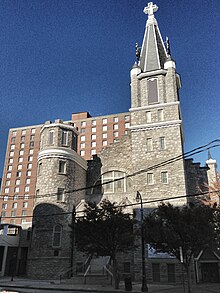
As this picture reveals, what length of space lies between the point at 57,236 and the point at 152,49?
2522 cm

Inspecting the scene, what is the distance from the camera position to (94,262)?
29.7m

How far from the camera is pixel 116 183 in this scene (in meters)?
33.5

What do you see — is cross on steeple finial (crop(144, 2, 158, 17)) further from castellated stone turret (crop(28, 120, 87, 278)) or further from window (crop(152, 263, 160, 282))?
window (crop(152, 263, 160, 282))

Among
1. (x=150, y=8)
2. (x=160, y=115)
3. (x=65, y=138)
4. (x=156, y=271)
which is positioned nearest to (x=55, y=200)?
(x=65, y=138)

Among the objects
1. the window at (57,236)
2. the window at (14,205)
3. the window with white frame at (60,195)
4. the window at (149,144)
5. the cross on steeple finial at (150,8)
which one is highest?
the cross on steeple finial at (150,8)

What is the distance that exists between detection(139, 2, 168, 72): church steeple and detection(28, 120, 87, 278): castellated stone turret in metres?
12.3

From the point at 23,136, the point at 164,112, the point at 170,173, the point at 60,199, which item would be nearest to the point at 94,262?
the point at 60,199

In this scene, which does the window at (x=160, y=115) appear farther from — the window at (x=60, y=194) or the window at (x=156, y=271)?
the window at (x=156, y=271)

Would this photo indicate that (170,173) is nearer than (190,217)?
No

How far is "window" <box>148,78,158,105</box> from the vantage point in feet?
111

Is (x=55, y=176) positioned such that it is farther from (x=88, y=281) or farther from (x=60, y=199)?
(x=88, y=281)

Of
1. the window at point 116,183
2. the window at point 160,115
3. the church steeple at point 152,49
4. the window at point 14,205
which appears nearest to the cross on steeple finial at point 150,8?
the church steeple at point 152,49

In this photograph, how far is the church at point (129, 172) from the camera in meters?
28.9

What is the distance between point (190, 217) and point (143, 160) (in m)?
11.4
